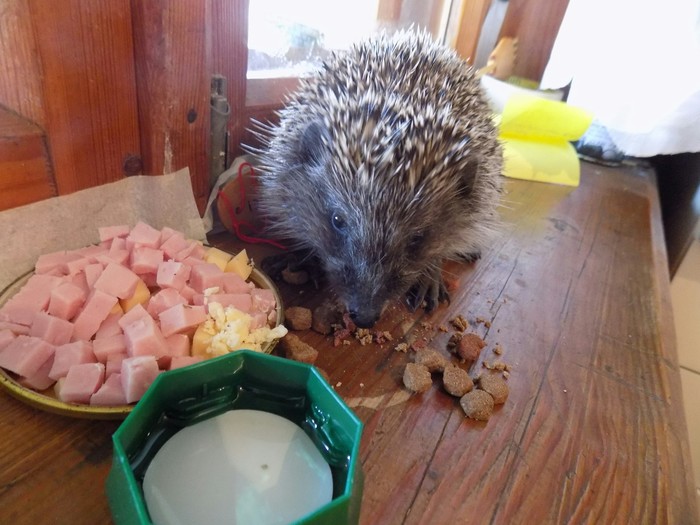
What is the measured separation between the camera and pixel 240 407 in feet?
2.71

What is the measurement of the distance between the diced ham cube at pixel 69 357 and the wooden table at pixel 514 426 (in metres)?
0.09

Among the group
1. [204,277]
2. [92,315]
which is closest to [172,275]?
[204,277]

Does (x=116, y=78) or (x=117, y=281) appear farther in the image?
(x=116, y=78)

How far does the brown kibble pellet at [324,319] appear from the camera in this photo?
118 cm

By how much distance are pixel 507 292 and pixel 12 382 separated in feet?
4.12

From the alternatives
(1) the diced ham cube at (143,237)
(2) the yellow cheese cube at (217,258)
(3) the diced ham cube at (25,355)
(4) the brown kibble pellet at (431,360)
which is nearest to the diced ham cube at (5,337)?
(3) the diced ham cube at (25,355)

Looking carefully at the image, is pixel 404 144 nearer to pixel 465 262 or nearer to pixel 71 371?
pixel 465 262

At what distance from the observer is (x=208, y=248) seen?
4.06 ft

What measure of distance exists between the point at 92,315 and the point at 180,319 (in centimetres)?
18

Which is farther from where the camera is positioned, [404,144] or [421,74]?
[421,74]

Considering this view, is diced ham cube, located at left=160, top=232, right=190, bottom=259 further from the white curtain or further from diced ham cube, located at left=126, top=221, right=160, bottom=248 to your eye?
the white curtain

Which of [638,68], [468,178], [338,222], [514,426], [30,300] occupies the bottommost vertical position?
[514,426]

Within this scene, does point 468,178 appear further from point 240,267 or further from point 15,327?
point 15,327

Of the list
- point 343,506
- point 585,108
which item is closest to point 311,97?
point 343,506
